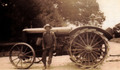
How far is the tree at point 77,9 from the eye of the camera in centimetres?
3778

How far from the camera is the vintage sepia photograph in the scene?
748 centimetres

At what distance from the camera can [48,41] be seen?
304 inches

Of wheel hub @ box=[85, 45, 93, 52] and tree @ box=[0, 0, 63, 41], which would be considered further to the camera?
tree @ box=[0, 0, 63, 41]

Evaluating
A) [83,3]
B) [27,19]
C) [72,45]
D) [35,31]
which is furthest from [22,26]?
[83,3]

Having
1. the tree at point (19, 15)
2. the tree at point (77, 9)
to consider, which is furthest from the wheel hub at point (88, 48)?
the tree at point (77, 9)

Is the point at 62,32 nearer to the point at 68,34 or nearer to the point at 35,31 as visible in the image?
the point at 68,34

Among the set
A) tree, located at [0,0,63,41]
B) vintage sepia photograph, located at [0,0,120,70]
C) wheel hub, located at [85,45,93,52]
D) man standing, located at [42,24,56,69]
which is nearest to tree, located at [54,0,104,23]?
vintage sepia photograph, located at [0,0,120,70]

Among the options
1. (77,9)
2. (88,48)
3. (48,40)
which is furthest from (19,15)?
(77,9)

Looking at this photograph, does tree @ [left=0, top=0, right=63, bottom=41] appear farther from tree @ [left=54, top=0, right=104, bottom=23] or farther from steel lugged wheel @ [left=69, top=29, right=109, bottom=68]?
tree @ [left=54, top=0, right=104, bottom=23]

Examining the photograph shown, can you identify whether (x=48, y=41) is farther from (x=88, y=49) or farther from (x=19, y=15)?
(x=19, y=15)

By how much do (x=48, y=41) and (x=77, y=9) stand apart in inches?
1274

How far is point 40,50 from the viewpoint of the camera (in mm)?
8477

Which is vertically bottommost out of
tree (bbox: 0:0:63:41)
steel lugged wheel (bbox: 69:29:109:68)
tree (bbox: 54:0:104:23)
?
steel lugged wheel (bbox: 69:29:109:68)

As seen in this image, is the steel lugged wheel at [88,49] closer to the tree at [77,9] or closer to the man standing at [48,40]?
the man standing at [48,40]
